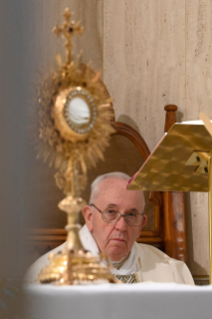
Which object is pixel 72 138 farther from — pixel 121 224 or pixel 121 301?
pixel 121 224

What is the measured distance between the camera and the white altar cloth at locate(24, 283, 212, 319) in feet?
1.77

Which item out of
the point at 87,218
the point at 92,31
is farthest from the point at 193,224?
the point at 92,31

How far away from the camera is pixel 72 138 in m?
0.70

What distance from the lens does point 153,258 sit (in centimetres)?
140

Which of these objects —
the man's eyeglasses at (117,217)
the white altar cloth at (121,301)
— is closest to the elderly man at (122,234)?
the man's eyeglasses at (117,217)

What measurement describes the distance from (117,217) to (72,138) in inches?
19.1

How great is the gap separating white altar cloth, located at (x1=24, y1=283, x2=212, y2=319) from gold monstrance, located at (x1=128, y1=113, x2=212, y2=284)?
0.31m

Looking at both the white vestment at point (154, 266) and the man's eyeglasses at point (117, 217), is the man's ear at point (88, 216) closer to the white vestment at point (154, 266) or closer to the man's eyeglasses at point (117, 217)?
the man's eyeglasses at point (117, 217)

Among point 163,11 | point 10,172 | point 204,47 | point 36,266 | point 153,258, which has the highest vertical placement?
point 163,11

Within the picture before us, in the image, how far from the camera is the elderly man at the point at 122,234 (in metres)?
1.06

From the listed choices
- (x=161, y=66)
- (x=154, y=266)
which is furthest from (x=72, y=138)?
(x=161, y=66)

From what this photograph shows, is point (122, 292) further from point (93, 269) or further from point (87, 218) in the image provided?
point (87, 218)

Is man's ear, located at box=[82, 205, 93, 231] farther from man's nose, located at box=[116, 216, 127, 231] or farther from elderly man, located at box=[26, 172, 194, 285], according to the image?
man's nose, located at box=[116, 216, 127, 231]

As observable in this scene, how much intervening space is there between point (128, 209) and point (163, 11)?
2.62 ft
